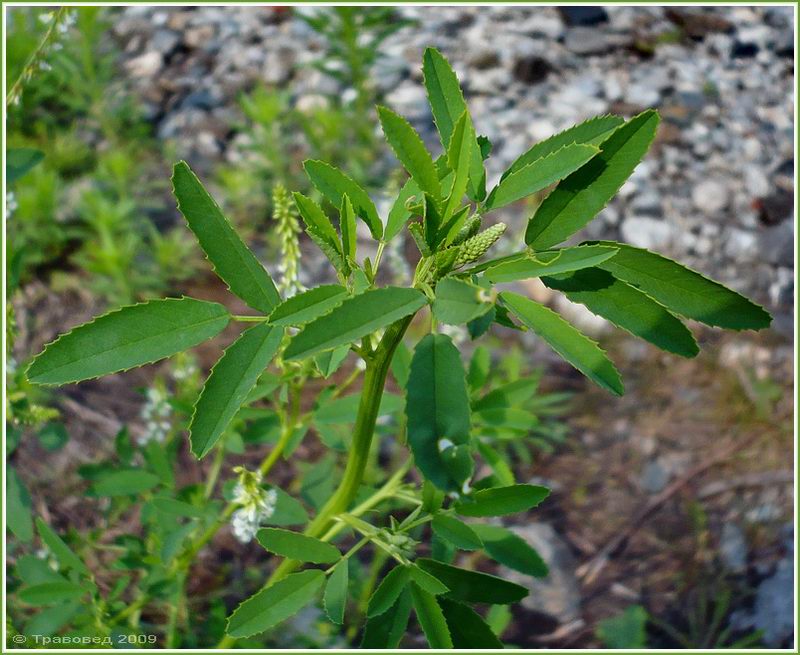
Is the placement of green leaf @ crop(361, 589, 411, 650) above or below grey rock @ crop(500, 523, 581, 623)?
above

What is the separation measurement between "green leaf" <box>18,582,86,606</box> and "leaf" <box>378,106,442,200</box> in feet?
3.21

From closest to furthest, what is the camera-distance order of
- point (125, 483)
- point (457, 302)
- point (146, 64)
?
1. point (457, 302)
2. point (125, 483)
3. point (146, 64)

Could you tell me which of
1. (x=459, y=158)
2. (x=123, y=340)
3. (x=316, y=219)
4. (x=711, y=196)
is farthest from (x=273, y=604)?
(x=711, y=196)

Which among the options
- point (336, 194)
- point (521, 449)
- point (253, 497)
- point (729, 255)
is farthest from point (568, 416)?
point (336, 194)

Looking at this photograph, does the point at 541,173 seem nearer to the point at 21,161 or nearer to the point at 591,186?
the point at 591,186

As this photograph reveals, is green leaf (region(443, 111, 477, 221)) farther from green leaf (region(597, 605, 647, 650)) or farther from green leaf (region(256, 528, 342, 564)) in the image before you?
green leaf (region(597, 605, 647, 650))

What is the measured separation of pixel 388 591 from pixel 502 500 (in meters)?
0.19

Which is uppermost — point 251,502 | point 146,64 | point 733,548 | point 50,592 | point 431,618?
point 146,64

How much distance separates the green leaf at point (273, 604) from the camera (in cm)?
104

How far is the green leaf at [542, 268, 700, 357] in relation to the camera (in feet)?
2.76

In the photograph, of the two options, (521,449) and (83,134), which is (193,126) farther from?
(521,449)

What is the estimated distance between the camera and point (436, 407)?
31.2 inches

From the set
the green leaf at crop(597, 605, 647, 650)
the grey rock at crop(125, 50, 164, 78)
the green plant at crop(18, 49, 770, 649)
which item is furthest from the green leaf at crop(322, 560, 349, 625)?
the grey rock at crop(125, 50, 164, 78)


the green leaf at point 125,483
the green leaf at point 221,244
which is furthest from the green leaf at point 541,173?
the green leaf at point 125,483
